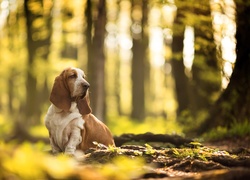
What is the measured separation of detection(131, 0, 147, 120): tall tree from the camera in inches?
1009

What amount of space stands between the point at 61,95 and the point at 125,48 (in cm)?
2750

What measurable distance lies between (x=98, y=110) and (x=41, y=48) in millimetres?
11453

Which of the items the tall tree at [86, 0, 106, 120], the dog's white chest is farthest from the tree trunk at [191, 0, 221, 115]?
the dog's white chest

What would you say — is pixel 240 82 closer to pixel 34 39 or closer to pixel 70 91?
pixel 70 91

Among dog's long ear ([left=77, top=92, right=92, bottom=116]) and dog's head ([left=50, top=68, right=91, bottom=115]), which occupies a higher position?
dog's head ([left=50, top=68, right=91, bottom=115])

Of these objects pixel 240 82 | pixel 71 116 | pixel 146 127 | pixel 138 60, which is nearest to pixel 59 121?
pixel 71 116

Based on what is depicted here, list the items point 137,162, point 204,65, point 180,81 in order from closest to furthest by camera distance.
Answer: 1. point 137,162
2. point 204,65
3. point 180,81

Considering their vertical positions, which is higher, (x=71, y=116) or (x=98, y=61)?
(x=98, y=61)

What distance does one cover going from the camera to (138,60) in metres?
26.3

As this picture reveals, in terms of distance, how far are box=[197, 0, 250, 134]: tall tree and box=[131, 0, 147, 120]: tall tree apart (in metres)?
12.8

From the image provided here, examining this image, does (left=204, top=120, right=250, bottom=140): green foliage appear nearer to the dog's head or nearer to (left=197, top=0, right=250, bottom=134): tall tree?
(left=197, top=0, right=250, bottom=134): tall tree

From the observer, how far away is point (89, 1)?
58.5 feet

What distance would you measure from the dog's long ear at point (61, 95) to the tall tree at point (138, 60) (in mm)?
17734

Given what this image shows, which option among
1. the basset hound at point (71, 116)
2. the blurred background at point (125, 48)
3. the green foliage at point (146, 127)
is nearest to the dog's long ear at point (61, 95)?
the basset hound at point (71, 116)
